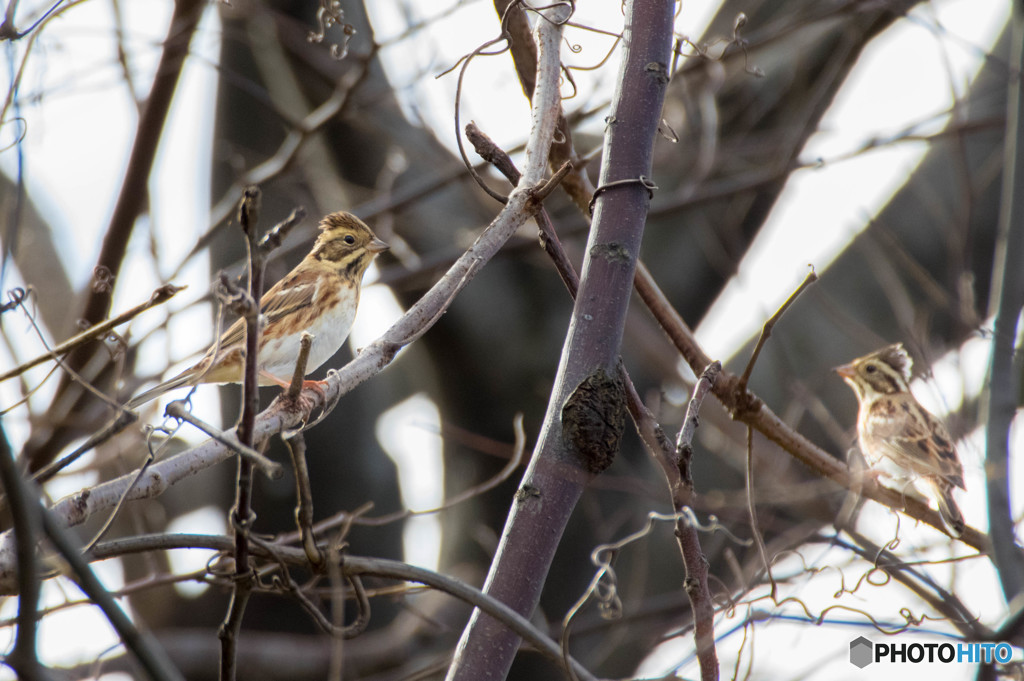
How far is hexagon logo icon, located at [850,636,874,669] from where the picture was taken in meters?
3.47

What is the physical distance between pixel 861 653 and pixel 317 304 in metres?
3.24

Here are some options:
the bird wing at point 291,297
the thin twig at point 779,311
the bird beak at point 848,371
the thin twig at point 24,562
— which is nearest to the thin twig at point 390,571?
the thin twig at point 24,562

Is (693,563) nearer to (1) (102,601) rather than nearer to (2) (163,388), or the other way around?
(1) (102,601)

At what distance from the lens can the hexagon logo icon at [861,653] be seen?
11.4ft

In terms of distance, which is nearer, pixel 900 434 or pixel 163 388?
pixel 163 388

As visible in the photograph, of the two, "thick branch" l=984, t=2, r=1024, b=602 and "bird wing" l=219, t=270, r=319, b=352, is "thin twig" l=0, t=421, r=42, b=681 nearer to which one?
"thick branch" l=984, t=2, r=1024, b=602

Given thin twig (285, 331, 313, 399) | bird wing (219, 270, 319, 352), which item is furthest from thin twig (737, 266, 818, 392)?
bird wing (219, 270, 319, 352)

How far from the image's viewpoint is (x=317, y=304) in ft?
17.5

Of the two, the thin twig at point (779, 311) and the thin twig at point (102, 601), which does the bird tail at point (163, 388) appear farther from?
the thin twig at point (102, 601)

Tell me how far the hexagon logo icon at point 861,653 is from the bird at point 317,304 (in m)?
2.68

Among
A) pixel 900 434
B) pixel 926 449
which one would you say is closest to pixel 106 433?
pixel 926 449

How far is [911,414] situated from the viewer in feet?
19.4

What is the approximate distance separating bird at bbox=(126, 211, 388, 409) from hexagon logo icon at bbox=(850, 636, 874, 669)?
2.68 meters

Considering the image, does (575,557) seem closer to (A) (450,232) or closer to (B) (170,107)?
(A) (450,232)
